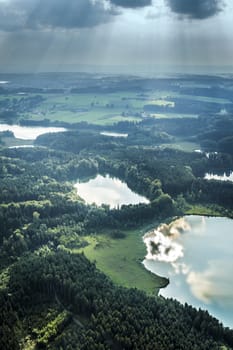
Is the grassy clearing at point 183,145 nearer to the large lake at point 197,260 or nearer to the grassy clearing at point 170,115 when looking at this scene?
the grassy clearing at point 170,115

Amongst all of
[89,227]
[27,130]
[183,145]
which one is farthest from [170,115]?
[89,227]

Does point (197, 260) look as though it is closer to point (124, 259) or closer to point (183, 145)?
point (124, 259)

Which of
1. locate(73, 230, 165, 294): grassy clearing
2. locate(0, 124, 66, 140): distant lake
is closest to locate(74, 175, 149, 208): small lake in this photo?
locate(73, 230, 165, 294): grassy clearing

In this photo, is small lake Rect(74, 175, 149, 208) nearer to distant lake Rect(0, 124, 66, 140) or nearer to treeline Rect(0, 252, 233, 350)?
treeline Rect(0, 252, 233, 350)

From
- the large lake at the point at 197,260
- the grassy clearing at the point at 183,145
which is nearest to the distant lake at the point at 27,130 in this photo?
the grassy clearing at the point at 183,145

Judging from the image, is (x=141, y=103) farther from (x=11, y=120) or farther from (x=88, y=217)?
(x=88, y=217)

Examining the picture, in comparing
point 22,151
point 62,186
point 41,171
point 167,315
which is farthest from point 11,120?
point 167,315
